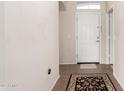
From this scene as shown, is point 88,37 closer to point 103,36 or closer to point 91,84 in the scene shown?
point 103,36

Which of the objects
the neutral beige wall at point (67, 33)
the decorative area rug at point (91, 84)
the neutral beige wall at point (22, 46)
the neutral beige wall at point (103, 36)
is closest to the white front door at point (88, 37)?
the neutral beige wall at point (103, 36)

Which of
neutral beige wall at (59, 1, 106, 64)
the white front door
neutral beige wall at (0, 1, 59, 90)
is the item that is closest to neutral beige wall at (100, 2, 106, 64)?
neutral beige wall at (59, 1, 106, 64)

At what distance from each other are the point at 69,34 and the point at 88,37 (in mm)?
855

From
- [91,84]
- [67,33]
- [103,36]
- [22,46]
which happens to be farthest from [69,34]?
[22,46]

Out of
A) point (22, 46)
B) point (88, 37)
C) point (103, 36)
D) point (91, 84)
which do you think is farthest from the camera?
point (88, 37)

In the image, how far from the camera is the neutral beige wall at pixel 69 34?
8031 millimetres

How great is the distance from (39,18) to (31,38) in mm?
600

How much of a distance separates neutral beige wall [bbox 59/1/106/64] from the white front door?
227 millimetres

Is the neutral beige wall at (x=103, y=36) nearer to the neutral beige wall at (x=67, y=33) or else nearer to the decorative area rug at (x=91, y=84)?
the neutral beige wall at (x=67, y=33)

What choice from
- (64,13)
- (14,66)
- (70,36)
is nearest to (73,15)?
(64,13)

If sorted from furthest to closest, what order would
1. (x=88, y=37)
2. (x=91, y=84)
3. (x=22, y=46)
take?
(x=88, y=37) < (x=91, y=84) < (x=22, y=46)

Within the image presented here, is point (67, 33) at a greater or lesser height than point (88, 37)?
greater

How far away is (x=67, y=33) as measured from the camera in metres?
8.07

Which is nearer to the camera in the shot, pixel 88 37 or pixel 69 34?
pixel 69 34
